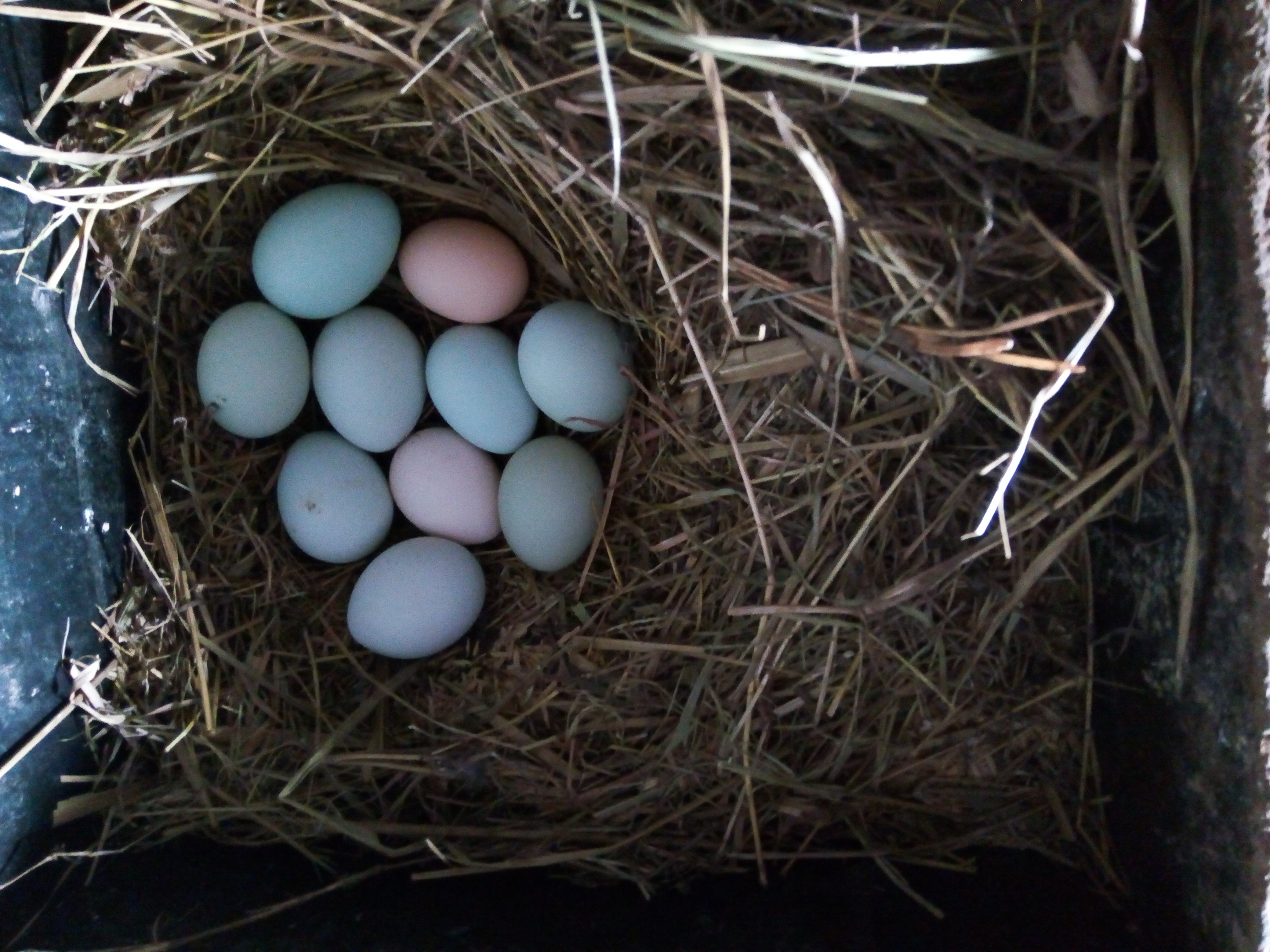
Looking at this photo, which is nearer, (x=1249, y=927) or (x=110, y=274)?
(x=1249, y=927)

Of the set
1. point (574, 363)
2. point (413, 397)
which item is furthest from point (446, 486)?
point (574, 363)

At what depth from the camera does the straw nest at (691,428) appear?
2.64 ft

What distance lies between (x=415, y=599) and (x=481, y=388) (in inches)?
9.6

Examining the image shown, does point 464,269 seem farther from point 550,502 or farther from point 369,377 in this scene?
point 550,502

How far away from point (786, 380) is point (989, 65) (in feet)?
1.07

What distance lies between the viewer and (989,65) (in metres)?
0.82

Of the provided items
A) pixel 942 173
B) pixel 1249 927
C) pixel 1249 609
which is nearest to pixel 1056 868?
pixel 1249 927

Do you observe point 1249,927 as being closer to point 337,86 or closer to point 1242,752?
point 1242,752

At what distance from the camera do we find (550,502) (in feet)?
3.35

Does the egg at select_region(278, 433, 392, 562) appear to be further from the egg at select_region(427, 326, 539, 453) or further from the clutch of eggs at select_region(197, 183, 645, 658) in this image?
the egg at select_region(427, 326, 539, 453)

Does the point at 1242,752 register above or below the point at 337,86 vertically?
below

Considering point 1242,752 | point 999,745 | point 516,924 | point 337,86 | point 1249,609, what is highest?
point 337,86

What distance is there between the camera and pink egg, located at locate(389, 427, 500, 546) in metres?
1.07

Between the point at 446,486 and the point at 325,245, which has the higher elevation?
the point at 325,245
